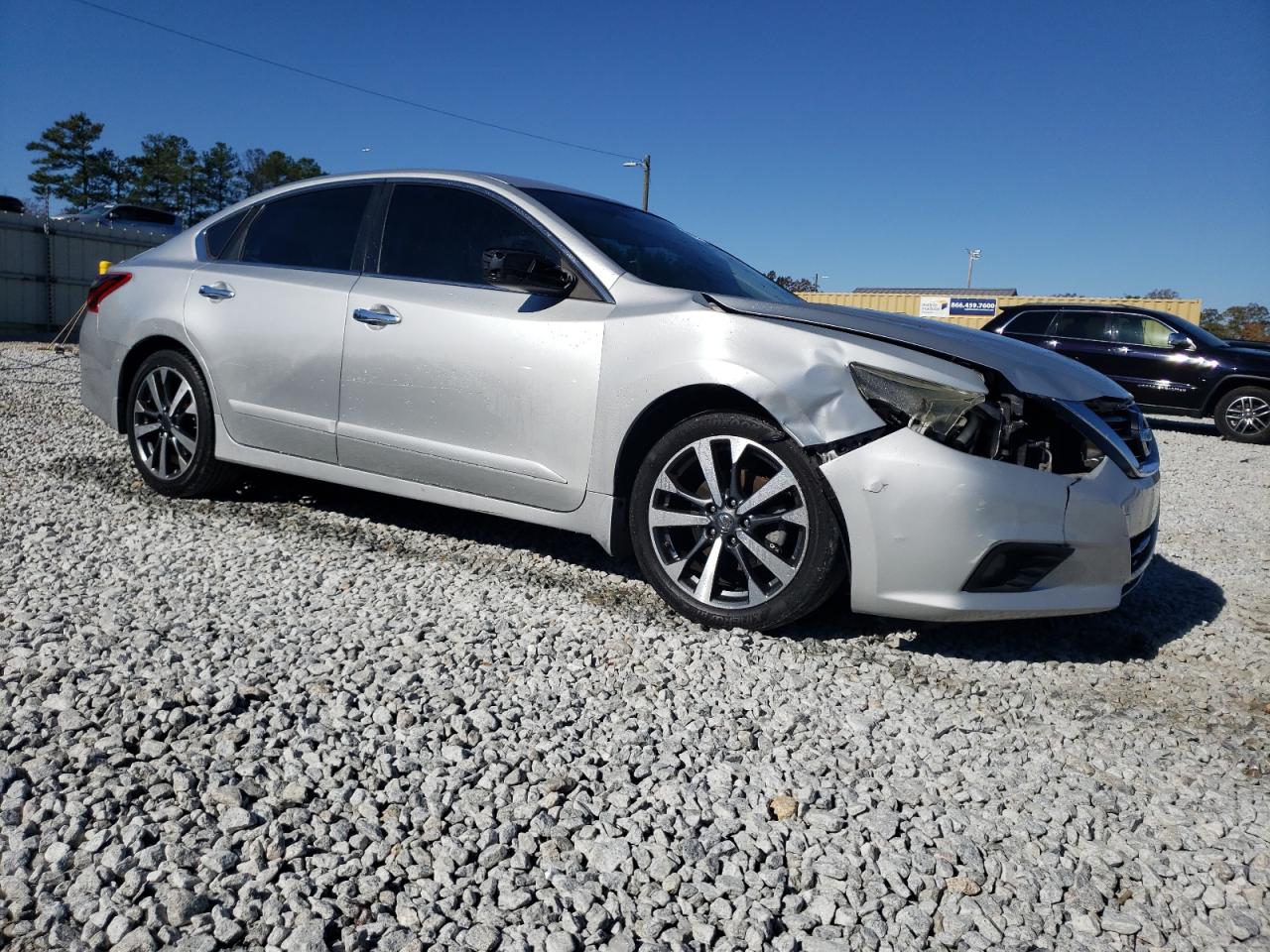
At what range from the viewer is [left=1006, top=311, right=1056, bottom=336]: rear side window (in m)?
13.3

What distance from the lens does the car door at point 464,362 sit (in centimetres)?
363

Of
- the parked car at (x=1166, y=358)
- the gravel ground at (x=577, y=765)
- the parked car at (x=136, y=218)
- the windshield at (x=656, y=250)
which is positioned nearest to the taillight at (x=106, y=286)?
the gravel ground at (x=577, y=765)

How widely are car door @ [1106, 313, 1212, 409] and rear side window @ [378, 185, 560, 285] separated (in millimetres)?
10906

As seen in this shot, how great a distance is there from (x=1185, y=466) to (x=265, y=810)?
9.42 metres

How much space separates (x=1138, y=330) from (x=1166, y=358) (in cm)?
57

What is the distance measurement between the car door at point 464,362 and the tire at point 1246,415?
1153 cm

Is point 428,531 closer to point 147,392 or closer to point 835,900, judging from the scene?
point 147,392

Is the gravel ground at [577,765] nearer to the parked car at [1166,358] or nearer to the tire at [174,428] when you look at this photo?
the tire at [174,428]

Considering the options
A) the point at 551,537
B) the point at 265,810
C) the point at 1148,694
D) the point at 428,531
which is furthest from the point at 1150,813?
the point at 428,531

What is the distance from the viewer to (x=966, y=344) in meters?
3.30

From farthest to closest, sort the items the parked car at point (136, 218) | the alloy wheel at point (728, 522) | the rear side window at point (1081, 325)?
1. the parked car at point (136, 218)
2. the rear side window at point (1081, 325)
3. the alloy wheel at point (728, 522)

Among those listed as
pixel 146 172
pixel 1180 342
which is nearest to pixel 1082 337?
pixel 1180 342

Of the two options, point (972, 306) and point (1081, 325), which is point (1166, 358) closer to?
point (1081, 325)

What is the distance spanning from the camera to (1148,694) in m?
3.12
